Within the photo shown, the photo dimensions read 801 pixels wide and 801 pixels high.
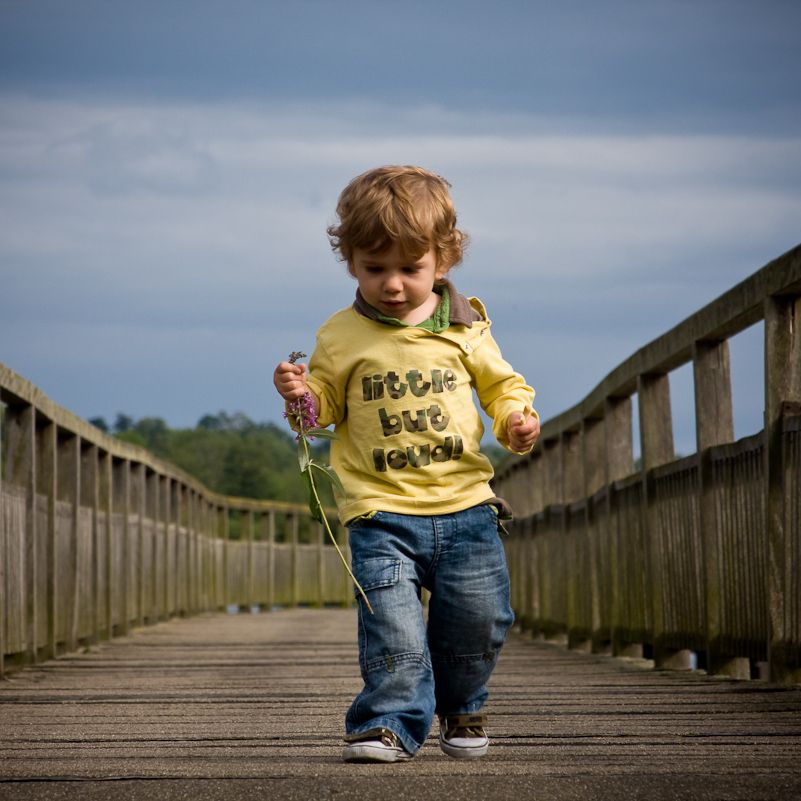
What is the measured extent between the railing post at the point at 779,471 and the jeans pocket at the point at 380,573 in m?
1.50

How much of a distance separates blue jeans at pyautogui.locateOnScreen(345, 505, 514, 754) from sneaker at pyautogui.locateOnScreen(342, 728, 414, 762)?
0.02 m

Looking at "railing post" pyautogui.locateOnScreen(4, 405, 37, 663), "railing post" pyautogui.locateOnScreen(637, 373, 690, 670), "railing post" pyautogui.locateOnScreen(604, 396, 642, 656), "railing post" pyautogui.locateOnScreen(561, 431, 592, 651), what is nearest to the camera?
"railing post" pyautogui.locateOnScreen(637, 373, 690, 670)

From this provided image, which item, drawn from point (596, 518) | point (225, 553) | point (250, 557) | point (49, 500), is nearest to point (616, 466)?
point (596, 518)

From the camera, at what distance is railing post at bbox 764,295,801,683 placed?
3770mm

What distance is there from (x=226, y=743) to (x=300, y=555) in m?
15.5

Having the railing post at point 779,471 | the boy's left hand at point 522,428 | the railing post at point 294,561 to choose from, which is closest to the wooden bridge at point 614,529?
the railing post at point 779,471

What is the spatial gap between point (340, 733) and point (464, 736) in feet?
1.60

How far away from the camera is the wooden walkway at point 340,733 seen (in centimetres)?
225

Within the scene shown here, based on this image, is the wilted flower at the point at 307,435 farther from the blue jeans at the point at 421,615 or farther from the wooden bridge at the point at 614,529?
the wooden bridge at the point at 614,529

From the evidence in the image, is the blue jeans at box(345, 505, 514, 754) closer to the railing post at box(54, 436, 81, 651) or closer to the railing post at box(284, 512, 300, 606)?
the railing post at box(54, 436, 81, 651)

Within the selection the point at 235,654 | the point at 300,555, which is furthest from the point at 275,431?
the point at 235,654

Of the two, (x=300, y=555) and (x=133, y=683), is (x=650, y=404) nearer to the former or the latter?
(x=133, y=683)

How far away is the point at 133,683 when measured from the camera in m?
4.87

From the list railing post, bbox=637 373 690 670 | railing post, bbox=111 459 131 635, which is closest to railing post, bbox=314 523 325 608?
railing post, bbox=111 459 131 635
